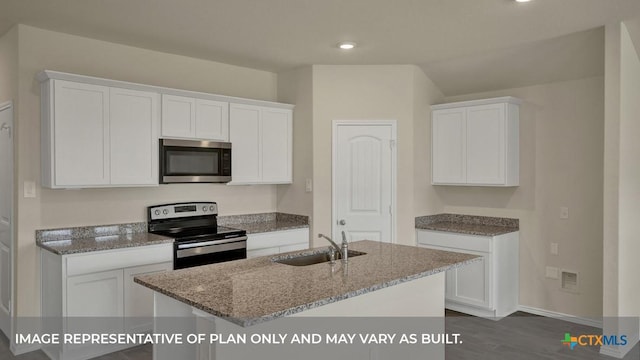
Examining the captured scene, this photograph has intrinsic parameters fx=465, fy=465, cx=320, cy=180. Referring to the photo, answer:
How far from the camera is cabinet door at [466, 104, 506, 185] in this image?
4.59 m

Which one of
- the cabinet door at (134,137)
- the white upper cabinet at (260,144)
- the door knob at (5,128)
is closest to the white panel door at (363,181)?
the white upper cabinet at (260,144)

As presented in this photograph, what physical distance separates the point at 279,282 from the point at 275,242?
7.56 ft

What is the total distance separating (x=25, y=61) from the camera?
3.66m

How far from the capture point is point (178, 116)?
164 inches

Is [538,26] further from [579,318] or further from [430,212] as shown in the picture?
[579,318]

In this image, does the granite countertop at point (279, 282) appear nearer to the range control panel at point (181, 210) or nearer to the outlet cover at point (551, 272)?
the range control panel at point (181, 210)

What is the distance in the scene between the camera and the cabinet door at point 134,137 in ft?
12.4

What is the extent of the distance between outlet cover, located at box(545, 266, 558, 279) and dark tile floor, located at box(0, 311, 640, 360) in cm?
41

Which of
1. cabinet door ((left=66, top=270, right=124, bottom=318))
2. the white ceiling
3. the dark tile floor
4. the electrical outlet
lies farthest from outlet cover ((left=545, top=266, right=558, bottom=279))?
cabinet door ((left=66, top=270, right=124, bottom=318))

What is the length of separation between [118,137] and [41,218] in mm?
880

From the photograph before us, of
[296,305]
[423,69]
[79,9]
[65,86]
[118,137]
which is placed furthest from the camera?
[423,69]

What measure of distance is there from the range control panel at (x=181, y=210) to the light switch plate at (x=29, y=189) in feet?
3.04

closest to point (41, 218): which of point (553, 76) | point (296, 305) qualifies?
point (296, 305)

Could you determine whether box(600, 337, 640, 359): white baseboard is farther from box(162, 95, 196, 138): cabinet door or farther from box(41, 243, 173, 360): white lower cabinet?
box(162, 95, 196, 138): cabinet door
